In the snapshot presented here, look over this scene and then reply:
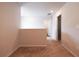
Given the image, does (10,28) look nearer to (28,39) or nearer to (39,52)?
(28,39)

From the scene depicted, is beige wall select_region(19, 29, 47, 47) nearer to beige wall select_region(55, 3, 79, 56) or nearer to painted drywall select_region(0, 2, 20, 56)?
painted drywall select_region(0, 2, 20, 56)

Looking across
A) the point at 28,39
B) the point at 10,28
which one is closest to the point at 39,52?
the point at 28,39

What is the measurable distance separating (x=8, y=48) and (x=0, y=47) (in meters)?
0.32

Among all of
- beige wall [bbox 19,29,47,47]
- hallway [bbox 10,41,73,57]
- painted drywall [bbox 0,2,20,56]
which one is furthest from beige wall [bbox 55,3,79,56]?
painted drywall [bbox 0,2,20,56]

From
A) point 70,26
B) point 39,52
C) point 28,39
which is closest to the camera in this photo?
point 39,52

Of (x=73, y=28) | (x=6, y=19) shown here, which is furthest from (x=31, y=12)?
(x=73, y=28)

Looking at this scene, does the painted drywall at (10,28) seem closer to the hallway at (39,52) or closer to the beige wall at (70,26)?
the hallway at (39,52)

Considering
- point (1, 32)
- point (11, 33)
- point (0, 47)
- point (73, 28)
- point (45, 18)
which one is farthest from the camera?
point (73, 28)

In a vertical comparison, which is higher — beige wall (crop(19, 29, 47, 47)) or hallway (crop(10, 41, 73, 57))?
beige wall (crop(19, 29, 47, 47))

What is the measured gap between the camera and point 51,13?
1825 mm

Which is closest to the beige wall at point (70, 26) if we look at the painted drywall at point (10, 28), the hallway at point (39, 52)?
the hallway at point (39, 52)

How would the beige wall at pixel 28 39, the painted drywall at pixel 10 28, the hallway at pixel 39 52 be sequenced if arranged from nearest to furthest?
the hallway at pixel 39 52 → the painted drywall at pixel 10 28 → the beige wall at pixel 28 39

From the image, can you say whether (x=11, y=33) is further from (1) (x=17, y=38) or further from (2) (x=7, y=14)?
(2) (x=7, y=14)

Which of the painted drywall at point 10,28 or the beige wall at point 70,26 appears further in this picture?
the beige wall at point 70,26
